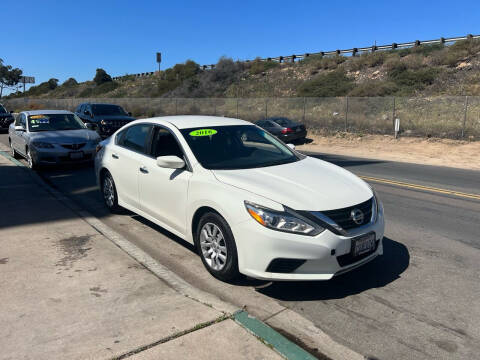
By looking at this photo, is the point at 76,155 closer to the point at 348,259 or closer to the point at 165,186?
the point at 165,186

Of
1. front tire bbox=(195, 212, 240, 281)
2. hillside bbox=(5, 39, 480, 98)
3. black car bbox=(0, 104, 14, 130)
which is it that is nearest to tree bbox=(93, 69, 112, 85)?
hillside bbox=(5, 39, 480, 98)

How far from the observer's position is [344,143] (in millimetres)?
21750

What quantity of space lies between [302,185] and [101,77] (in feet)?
274

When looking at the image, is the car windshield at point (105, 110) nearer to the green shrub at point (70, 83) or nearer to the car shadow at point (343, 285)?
the car shadow at point (343, 285)

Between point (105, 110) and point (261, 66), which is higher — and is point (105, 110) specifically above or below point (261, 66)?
below

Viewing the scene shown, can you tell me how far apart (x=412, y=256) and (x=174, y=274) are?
2818 mm

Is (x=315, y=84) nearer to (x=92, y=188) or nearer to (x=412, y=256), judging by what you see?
(x=92, y=188)

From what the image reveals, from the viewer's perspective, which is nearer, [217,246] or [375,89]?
[217,246]

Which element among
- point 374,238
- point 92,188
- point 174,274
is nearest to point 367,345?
point 374,238

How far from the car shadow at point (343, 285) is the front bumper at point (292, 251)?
1.08ft

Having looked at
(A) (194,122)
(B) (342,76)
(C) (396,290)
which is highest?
(B) (342,76)

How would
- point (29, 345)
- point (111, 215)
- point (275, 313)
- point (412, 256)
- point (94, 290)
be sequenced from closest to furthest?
point (29, 345) < point (275, 313) < point (94, 290) < point (412, 256) < point (111, 215)

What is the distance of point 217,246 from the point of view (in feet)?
13.5

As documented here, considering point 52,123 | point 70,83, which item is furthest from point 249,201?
point 70,83
